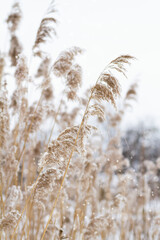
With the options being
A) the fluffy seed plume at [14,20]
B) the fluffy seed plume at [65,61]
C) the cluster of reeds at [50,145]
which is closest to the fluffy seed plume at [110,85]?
the cluster of reeds at [50,145]

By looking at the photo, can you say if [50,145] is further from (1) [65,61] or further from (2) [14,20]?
(2) [14,20]

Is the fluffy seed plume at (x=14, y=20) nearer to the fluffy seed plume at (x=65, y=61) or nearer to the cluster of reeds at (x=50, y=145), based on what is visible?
the cluster of reeds at (x=50, y=145)

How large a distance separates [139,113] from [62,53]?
27244 mm

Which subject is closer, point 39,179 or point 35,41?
point 39,179

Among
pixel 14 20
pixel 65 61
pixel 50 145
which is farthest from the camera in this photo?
pixel 14 20

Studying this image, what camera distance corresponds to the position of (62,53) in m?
2.33

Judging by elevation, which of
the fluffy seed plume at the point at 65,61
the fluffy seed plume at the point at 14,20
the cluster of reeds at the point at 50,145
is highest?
the fluffy seed plume at the point at 14,20

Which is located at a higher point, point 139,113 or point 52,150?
point 139,113

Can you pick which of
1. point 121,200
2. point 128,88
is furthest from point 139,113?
point 121,200

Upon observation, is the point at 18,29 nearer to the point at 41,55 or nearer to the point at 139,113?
the point at 41,55

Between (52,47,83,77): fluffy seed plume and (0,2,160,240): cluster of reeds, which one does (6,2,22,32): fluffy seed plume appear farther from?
(52,47,83,77): fluffy seed plume

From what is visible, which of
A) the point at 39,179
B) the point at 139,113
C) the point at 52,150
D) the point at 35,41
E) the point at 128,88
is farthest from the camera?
the point at 139,113

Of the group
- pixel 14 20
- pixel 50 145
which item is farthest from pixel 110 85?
pixel 14 20

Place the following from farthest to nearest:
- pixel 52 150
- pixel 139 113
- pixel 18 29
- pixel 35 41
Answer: pixel 139 113 < pixel 18 29 < pixel 35 41 < pixel 52 150
